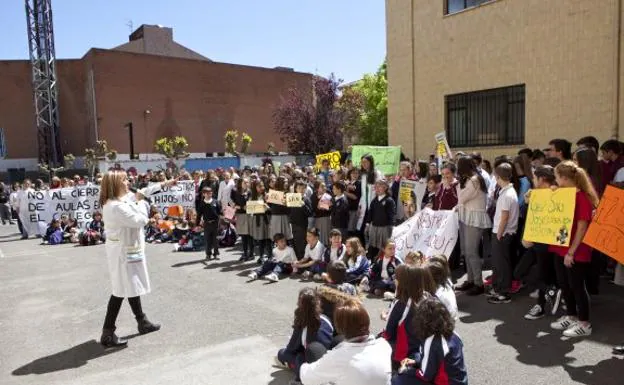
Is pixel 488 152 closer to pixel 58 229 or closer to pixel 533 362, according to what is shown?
pixel 533 362

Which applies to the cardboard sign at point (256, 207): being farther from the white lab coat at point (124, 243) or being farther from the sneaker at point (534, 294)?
the sneaker at point (534, 294)

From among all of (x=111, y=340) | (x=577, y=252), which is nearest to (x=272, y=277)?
(x=111, y=340)

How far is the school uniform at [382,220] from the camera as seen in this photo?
A: 28.3 feet

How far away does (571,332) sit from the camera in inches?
214

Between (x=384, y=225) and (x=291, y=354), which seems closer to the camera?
(x=291, y=354)

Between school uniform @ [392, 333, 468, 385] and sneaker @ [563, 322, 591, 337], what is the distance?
8.61ft

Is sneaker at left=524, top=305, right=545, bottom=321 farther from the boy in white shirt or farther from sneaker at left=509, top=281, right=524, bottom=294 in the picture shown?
sneaker at left=509, top=281, right=524, bottom=294

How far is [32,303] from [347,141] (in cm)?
3875

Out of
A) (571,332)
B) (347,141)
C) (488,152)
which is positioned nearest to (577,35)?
(488,152)

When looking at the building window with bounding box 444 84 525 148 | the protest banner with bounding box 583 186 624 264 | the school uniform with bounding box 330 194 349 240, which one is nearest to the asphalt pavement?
the protest banner with bounding box 583 186 624 264

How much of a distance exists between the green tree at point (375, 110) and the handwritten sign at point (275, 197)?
2611cm

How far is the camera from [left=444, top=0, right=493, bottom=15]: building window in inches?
584

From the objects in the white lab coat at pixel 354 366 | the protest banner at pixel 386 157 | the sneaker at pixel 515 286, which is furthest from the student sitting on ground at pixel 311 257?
the white lab coat at pixel 354 366

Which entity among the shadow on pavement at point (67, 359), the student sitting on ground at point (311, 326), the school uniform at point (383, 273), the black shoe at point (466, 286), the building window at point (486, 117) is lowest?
the shadow on pavement at point (67, 359)
